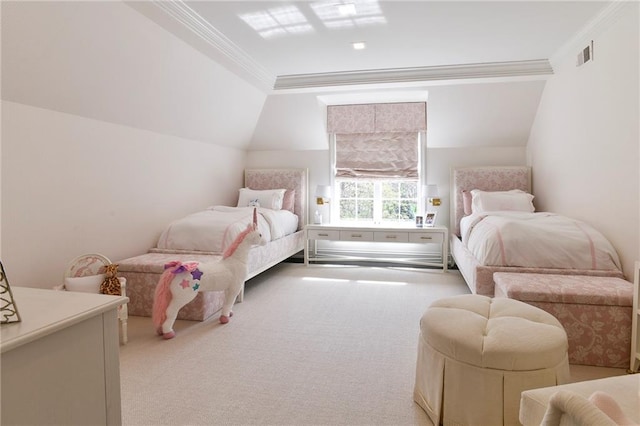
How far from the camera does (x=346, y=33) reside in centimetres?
345

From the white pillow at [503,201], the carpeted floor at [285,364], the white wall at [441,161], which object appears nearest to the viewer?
the carpeted floor at [285,364]

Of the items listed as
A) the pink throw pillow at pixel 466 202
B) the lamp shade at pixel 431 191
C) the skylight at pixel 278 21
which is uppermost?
the skylight at pixel 278 21

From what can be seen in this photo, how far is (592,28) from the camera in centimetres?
330

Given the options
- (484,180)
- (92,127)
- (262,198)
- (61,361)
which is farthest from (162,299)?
(484,180)

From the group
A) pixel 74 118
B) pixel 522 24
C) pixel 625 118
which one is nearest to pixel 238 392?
pixel 74 118

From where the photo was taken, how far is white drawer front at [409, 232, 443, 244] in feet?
16.1

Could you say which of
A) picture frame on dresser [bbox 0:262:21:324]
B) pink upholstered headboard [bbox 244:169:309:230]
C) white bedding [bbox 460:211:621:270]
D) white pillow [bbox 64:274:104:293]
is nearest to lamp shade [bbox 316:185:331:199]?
pink upholstered headboard [bbox 244:169:309:230]

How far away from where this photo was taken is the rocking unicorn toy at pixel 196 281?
9.09 ft

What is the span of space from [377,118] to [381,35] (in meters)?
2.18

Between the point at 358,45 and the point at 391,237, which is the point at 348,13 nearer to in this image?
the point at 358,45

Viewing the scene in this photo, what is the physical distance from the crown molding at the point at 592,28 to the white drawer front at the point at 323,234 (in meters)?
3.22

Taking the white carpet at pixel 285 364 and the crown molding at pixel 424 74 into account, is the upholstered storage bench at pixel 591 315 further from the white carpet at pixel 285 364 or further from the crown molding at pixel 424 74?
the crown molding at pixel 424 74

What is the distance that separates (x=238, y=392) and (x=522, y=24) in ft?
11.8

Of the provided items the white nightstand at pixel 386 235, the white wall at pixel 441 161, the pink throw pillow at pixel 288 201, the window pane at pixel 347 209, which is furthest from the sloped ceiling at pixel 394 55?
the white nightstand at pixel 386 235
